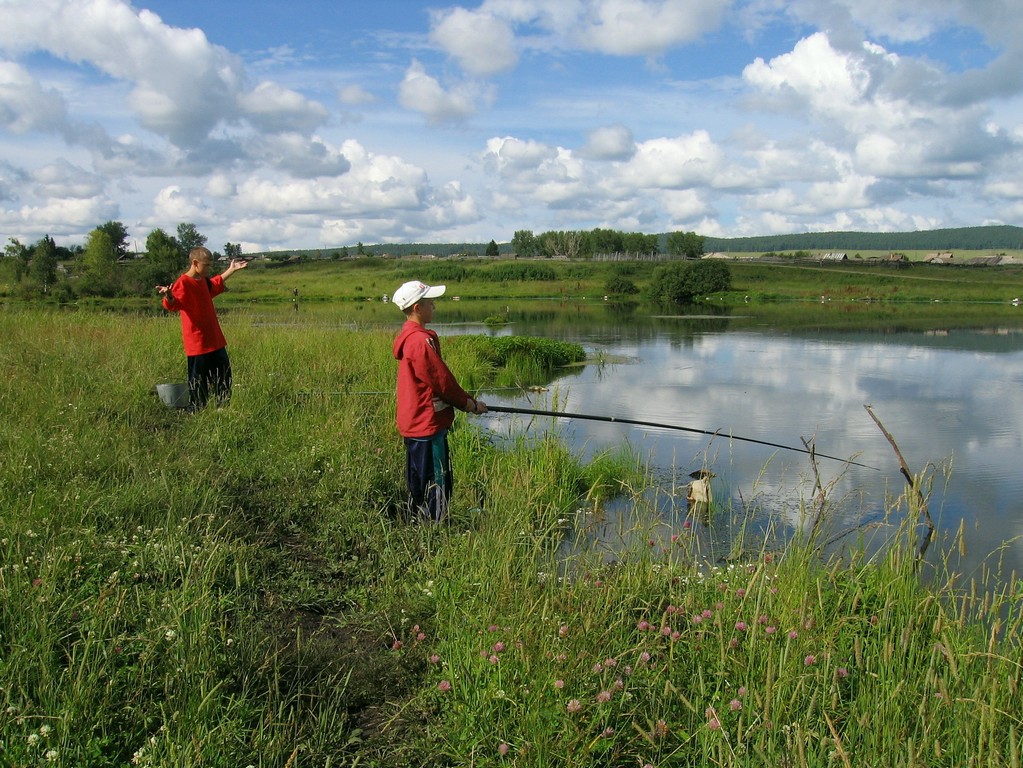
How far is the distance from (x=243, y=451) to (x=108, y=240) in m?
61.8

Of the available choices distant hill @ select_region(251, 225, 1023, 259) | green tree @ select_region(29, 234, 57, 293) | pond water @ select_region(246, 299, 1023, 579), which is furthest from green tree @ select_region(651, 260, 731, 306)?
distant hill @ select_region(251, 225, 1023, 259)

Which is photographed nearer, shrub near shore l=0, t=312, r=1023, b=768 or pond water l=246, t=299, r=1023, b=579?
shrub near shore l=0, t=312, r=1023, b=768

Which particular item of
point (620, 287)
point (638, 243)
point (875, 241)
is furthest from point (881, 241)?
point (620, 287)

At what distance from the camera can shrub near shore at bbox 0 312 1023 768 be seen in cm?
255

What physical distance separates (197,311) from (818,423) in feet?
27.8

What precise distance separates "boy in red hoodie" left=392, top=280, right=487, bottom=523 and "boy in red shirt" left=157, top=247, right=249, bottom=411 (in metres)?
3.07

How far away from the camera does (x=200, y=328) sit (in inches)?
298

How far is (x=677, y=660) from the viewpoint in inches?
125

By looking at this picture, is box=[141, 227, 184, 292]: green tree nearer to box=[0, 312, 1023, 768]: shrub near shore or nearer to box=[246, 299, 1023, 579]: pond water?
box=[246, 299, 1023, 579]: pond water

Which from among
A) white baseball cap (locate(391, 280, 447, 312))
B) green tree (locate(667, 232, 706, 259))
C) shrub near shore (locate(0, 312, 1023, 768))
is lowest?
shrub near shore (locate(0, 312, 1023, 768))

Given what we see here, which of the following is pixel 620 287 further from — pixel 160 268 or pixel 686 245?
pixel 686 245

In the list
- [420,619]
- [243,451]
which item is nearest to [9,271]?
[243,451]

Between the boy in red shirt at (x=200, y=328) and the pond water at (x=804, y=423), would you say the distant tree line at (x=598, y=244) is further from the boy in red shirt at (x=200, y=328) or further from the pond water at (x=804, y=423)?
the boy in red shirt at (x=200, y=328)

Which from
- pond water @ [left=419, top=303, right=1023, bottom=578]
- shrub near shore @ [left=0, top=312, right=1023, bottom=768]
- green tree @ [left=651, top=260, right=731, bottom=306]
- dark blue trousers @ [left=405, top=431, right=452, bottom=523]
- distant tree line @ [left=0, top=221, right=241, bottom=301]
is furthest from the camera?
green tree @ [left=651, top=260, right=731, bottom=306]
